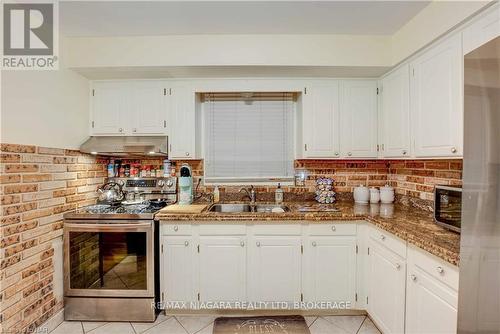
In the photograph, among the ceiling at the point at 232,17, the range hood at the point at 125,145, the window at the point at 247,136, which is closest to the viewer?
the ceiling at the point at 232,17

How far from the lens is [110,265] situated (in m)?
2.10

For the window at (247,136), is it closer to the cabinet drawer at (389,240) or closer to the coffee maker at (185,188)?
the coffee maker at (185,188)

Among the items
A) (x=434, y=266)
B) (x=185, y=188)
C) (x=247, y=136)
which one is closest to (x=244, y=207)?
(x=185, y=188)

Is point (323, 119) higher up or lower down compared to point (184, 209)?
higher up

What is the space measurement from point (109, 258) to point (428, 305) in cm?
229

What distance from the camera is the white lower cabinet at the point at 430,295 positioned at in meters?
1.25

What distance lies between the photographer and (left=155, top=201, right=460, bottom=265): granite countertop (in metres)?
1.45

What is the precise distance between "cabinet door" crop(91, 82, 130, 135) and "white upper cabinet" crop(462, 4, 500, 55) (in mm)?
2740

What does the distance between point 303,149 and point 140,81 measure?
1.77m

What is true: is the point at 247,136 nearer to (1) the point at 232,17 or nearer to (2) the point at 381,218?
(1) the point at 232,17

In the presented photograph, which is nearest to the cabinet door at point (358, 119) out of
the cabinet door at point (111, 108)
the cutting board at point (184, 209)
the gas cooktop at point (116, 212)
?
the cutting board at point (184, 209)

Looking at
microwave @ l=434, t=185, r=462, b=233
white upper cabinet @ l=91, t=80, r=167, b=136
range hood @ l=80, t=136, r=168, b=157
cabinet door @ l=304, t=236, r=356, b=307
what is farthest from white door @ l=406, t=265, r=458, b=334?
white upper cabinet @ l=91, t=80, r=167, b=136

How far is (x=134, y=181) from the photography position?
108 inches

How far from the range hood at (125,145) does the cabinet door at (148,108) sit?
4.1 inches
